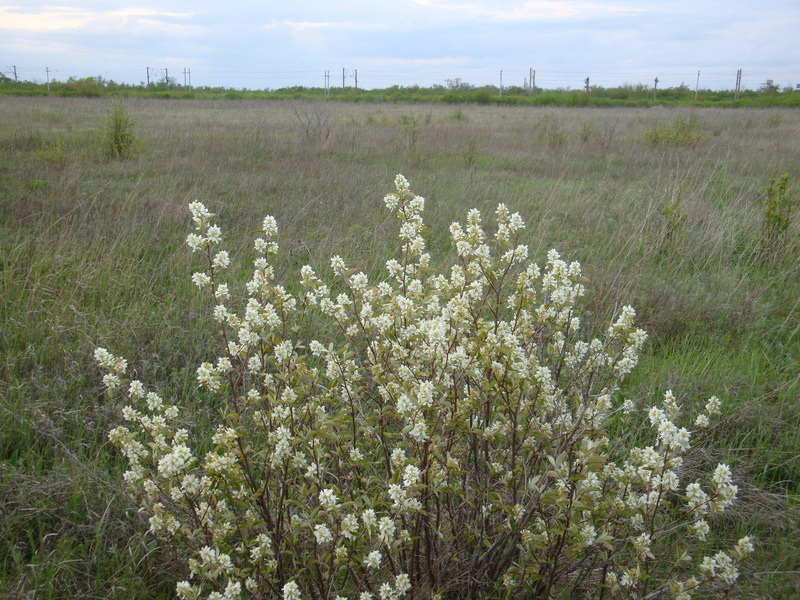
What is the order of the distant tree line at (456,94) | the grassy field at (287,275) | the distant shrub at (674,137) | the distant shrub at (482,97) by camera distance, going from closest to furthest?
the grassy field at (287,275) < the distant shrub at (674,137) < the distant tree line at (456,94) < the distant shrub at (482,97)

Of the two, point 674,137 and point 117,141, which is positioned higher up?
point 674,137

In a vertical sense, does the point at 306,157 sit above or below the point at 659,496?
above

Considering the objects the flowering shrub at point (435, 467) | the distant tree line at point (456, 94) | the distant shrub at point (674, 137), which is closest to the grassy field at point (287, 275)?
the flowering shrub at point (435, 467)

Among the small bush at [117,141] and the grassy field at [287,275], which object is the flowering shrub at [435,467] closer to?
the grassy field at [287,275]

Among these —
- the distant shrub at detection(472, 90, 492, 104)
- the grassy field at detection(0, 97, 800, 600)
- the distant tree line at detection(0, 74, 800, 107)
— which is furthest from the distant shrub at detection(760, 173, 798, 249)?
the distant shrub at detection(472, 90, 492, 104)

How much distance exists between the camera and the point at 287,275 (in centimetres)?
486

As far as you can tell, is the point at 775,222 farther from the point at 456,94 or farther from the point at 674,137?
the point at 456,94

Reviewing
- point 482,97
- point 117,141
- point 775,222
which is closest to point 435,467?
point 775,222

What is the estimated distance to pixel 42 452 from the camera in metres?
2.92

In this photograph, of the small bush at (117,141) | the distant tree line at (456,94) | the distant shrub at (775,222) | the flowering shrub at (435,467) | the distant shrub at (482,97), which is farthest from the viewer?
the distant shrub at (482,97)

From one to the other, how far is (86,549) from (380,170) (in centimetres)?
768

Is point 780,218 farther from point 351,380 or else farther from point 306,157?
point 306,157

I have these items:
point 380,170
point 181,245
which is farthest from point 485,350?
point 380,170

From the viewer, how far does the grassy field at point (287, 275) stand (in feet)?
8.28
